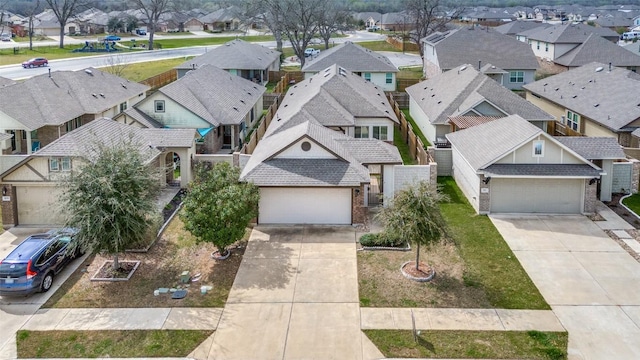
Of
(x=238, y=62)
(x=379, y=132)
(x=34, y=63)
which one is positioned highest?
(x=34, y=63)

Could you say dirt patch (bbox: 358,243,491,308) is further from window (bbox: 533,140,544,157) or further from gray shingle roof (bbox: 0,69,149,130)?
gray shingle roof (bbox: 0,69,149,130)

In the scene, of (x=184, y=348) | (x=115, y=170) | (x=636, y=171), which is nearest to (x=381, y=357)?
(x=184, y=348)

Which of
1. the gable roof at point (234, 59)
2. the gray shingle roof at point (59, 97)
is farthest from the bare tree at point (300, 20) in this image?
the gray shingle roof at point (59, 97)

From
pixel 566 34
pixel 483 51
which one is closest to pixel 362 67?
pixel 483 51

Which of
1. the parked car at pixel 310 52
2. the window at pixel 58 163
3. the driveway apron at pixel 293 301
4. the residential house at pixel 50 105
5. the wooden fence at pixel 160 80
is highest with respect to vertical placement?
the parked car at pixel 310 52

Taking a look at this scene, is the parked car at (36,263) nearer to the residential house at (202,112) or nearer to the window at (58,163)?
the window at (58,163)

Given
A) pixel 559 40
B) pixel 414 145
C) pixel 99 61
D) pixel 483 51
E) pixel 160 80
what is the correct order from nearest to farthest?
pixel 414 145
pixel 160 80
pixel 483 51
pixel 559 40
pixel 99 61

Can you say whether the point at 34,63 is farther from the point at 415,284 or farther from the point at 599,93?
the point at 415,284
